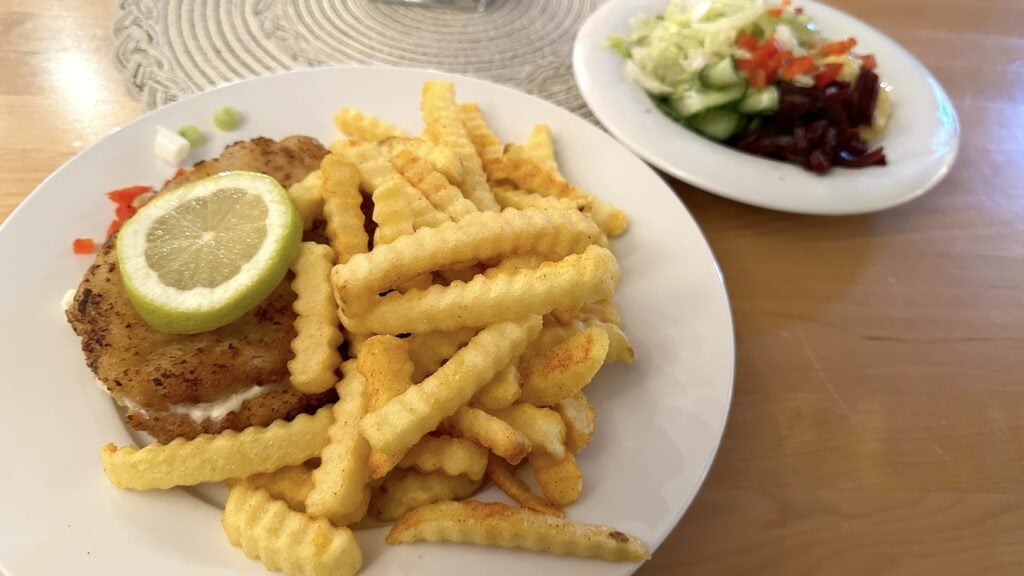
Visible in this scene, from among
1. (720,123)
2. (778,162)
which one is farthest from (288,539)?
(720,123)

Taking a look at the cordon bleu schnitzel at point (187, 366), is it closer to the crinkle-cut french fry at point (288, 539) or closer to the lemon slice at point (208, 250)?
the lemon slice at point (208, 250)

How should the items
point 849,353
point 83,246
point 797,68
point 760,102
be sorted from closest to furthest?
point 83,246 → point 849,353 → point 760,102 → point 797,68

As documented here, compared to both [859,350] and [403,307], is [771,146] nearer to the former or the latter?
[859,350]

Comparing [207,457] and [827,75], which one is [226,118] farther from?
[827,75]

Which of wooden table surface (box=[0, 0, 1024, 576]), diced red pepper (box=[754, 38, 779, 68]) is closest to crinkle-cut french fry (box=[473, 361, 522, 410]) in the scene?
wooden table surface (box=[0, 0, 1024, 576])

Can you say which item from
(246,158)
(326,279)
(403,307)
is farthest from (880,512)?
(246,158)

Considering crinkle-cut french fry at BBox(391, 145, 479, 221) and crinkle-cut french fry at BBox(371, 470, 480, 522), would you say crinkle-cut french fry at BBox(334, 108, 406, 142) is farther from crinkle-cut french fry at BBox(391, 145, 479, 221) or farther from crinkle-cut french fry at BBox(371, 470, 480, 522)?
crinkle-cut french fry at BBox(371, 470, 480, 522)

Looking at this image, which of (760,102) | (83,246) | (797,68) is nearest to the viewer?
(83,246)
